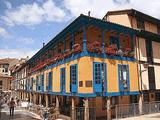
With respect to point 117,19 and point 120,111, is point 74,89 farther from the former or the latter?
point 117,19

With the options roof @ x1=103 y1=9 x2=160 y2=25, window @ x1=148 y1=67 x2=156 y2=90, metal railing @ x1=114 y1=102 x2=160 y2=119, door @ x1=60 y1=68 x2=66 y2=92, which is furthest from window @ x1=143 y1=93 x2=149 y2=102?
door @ x1=60 y1=68 x2=66 y2=92

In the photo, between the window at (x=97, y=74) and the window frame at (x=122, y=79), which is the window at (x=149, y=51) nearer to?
the window frame at (x=122, y=79)

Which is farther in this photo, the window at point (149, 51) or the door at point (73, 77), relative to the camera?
the window at point (149, 51)

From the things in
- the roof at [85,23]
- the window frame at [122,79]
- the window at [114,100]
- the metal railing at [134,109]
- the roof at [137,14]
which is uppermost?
the roof at [137,14]

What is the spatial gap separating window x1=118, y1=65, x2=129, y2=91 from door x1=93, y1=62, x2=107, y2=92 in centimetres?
220

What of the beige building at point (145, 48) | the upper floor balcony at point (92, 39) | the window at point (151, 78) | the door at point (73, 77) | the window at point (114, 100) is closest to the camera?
the upper floor balcony at point (92, 39)

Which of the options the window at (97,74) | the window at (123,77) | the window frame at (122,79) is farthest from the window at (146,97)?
the window at (97,74)

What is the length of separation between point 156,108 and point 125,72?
5.95m

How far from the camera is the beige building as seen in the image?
74.1 ft

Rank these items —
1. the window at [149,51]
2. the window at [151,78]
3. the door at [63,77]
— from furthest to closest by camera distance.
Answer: the window at [149,51] → the window at [151,78] → the door at [63,77]

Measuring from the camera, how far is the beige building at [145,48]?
22.6m

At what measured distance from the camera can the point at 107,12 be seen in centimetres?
2606

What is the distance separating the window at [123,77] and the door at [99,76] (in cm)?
220

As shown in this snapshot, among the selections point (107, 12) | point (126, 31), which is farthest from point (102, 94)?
point (107, 12)
